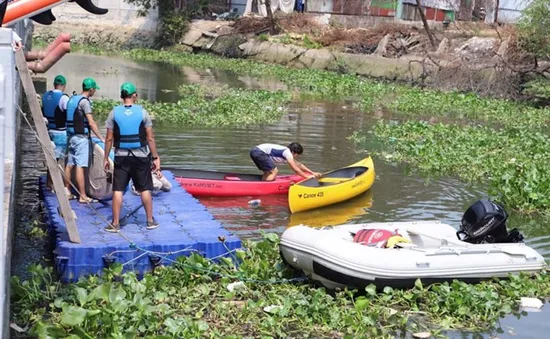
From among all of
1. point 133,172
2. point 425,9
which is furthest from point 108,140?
point 425,9

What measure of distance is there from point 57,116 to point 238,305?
4435 millimetres

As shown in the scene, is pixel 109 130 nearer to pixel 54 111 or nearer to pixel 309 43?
pixel 54 111

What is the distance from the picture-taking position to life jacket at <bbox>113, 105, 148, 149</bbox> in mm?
9469

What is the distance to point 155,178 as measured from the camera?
1176 cm

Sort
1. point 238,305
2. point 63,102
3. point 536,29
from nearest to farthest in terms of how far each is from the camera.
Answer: point 238,305, point 63,102, point 536,29

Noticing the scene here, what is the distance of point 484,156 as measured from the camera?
17.1 metres

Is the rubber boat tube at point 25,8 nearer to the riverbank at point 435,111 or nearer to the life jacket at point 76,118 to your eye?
the life jacket at point 76,118

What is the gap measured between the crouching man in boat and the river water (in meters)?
0.56

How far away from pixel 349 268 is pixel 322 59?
31.8 m

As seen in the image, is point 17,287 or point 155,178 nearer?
point 17,287

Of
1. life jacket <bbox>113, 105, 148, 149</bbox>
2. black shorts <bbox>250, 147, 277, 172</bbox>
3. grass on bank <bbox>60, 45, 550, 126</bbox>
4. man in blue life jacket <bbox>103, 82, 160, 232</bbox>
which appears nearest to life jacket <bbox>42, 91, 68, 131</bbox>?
man in blue life jacket <bbox>103, 82, 160, 232</bbox>

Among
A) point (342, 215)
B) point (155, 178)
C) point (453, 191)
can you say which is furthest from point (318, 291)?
point (453, 191)

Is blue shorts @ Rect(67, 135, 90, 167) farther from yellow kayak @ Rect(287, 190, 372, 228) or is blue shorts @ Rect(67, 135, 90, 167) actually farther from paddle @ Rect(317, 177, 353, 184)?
paddle @ Rect(317, 177, 353, 184)

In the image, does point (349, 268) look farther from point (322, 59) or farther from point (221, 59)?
point (221, 59)
